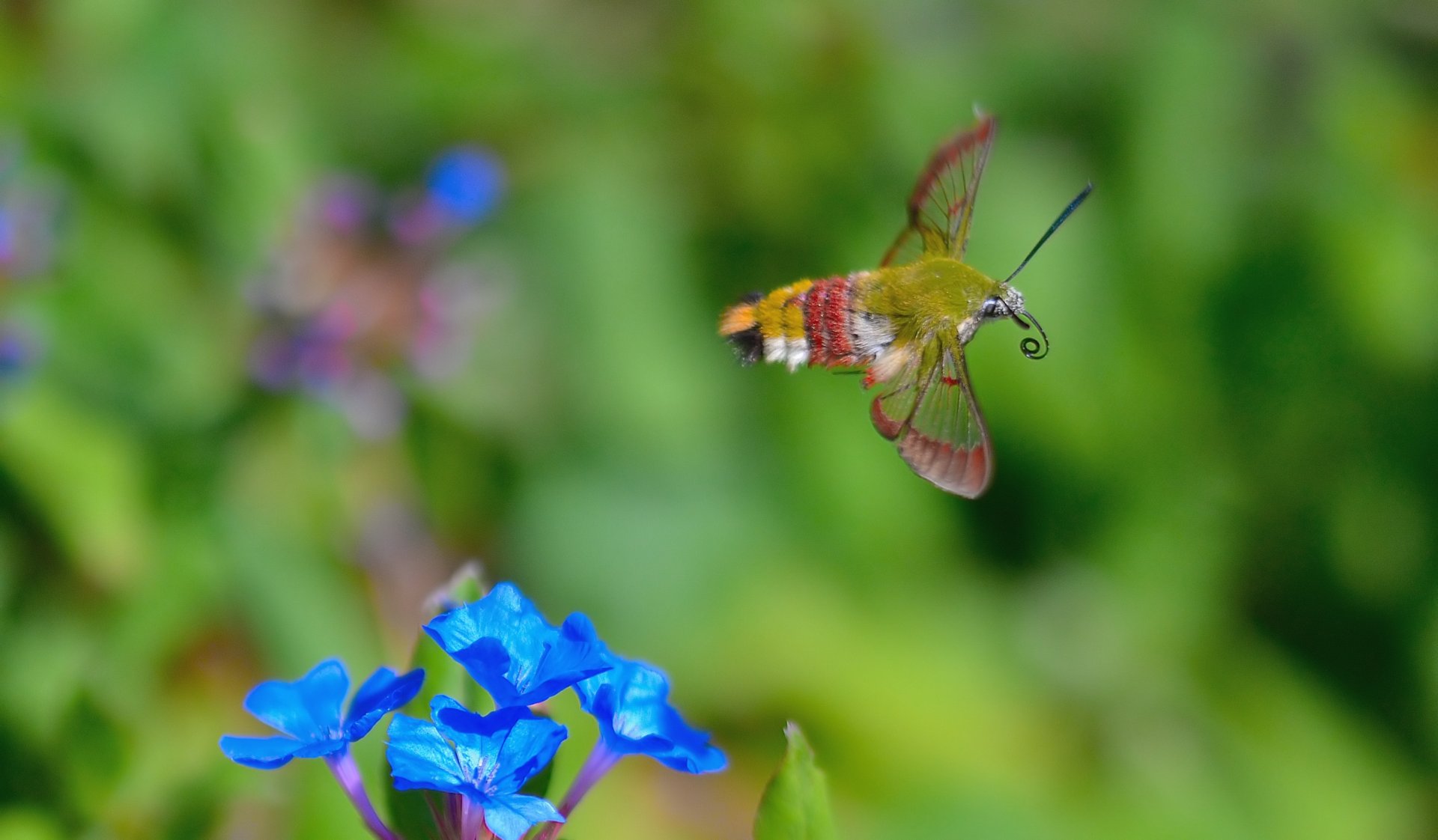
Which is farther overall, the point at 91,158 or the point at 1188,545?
the point at 1188,545

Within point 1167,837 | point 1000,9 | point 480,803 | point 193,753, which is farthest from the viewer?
point 1000,9

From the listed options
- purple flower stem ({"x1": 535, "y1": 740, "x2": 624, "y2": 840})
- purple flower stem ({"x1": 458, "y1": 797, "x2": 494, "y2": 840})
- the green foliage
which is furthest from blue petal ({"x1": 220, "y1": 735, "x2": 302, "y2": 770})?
the green foliage

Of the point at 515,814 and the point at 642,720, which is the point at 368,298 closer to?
the point at 642,720

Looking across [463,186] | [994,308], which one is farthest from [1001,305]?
[463,186]

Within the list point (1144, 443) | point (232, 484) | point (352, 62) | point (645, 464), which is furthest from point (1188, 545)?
point (352, 62)

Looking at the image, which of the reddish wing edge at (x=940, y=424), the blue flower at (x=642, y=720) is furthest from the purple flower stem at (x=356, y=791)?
the reddish wing edge at (x=940, y=424)

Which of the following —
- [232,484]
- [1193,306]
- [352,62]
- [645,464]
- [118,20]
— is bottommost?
[232,484]

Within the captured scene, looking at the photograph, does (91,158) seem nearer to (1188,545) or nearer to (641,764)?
(641,764)
